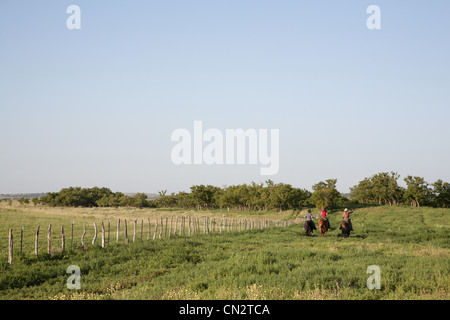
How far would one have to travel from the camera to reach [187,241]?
2255cm

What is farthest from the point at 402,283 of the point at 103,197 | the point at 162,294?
the point at 103,197

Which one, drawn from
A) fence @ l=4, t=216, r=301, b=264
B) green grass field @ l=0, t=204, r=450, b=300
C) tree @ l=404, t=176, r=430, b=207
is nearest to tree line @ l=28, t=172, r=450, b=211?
tree @ l=404, t=176, r=430, b=207

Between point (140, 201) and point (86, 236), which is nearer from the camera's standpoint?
point (86, 236)

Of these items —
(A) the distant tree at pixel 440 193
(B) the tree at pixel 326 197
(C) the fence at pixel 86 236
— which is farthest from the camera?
(A) the distant tree at pixel 440 193

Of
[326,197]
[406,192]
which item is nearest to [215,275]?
[326,197]

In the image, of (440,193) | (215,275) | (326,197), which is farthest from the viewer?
(440,193)

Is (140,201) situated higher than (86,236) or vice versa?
(86,236)

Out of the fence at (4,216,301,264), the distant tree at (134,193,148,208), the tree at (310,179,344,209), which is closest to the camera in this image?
the fence at (4,216,301,264)

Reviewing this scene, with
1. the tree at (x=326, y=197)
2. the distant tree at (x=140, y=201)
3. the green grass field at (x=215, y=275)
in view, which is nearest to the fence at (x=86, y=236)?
the green grass field at (x=215, y=275)

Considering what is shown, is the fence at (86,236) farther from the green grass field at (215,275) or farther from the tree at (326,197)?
the tree at (326,197)

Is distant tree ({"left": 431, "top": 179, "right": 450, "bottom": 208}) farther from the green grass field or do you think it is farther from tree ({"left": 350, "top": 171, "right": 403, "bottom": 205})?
the green grass field

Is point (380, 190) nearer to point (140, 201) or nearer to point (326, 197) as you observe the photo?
point (326, 197)
